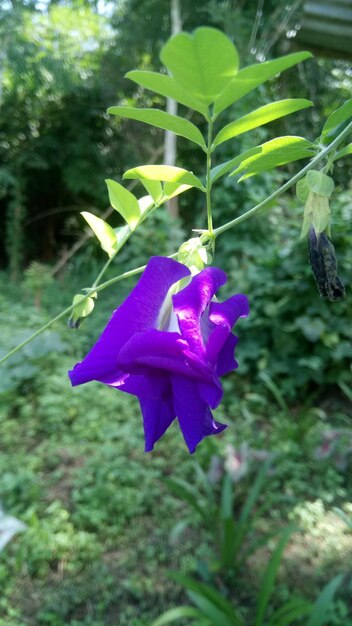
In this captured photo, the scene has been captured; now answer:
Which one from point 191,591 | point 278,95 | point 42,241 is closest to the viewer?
point 191,591

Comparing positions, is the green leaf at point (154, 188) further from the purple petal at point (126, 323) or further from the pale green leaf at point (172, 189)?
the purple petal at point (126, 323)

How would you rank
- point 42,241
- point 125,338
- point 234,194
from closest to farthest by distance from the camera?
point 125,338
point 234,194
point 42,241

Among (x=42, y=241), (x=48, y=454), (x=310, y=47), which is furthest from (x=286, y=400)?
(x=42, y=241)

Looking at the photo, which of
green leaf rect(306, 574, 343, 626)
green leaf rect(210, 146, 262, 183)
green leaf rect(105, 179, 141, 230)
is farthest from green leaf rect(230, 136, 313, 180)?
green leaf rect(306, 574, 343, 626)

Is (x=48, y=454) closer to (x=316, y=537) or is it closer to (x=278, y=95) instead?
(x=316, y=537)

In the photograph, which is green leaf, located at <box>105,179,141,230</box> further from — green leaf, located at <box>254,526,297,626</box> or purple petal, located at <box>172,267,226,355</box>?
green leaf, located at <box>254,526,297,626</box>

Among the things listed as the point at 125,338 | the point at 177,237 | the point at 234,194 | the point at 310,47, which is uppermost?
the point at 310,47

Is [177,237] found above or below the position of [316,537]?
above

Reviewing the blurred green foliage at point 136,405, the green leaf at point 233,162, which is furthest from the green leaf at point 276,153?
the blurred green foliage at point 136,405
